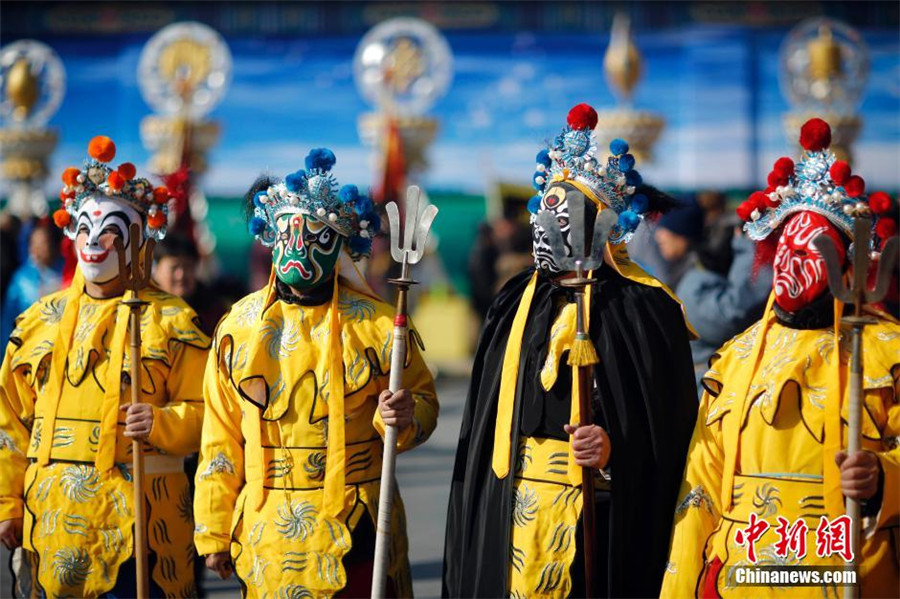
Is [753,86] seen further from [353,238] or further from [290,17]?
[353,238]

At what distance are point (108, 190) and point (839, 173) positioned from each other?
2.78m

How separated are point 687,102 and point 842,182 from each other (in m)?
16.4

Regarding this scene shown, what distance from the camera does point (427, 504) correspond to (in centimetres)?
920

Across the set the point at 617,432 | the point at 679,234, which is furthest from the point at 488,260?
the point at 617,432

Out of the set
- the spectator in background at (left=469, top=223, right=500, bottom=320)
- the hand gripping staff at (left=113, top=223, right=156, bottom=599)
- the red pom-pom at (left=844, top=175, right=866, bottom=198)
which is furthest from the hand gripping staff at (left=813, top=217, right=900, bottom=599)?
the spectator in background at (left=469, top=223, right=500, bottom=320)

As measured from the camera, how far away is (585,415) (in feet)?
14.5

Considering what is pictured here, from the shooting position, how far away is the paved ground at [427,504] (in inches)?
293

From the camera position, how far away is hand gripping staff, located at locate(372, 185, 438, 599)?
4699mm

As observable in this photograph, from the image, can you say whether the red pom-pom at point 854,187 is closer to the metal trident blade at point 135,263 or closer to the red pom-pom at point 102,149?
the metal trident blade at point 135,263

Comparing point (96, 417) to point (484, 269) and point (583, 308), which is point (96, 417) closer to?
point (583, 308)

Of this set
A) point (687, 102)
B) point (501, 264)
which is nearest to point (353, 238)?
point (501, 264)

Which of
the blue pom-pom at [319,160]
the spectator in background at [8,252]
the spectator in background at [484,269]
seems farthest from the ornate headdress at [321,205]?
the spectator in background at [484,269]

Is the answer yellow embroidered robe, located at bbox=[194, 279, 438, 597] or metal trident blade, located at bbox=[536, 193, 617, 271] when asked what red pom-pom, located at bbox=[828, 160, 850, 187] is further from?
yellow embroidered robe, located at bbox=[194, 279, 438, 597]

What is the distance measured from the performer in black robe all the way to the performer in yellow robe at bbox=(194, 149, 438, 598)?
31 cm
